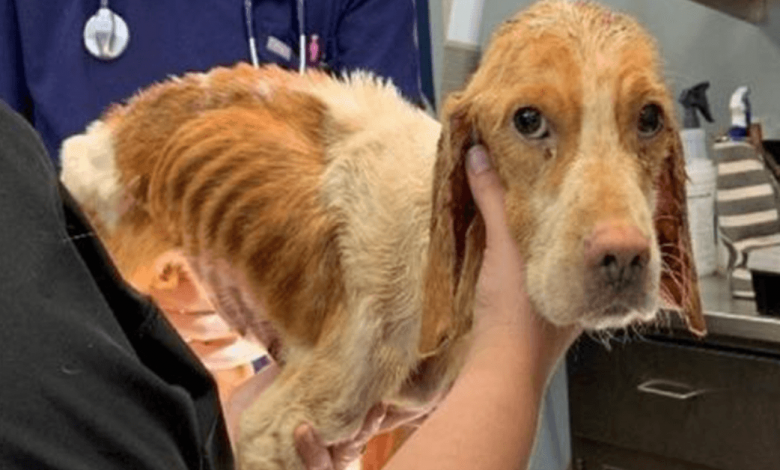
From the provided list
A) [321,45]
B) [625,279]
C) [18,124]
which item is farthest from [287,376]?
[18,124]

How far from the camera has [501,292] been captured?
861 mm

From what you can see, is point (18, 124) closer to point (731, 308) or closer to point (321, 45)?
point (321, 45)

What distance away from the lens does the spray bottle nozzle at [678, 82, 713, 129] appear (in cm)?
239

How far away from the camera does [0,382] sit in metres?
0.43

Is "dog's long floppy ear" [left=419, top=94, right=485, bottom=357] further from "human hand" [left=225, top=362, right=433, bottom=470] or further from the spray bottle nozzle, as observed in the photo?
the spray bottle nozzle

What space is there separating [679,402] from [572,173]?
138cm

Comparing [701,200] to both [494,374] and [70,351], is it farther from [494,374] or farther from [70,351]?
[70,351]

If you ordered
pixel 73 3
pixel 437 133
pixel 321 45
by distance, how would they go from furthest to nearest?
pixel 321 45
pixel 73 3
pixel 437 133

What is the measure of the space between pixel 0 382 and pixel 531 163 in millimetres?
537

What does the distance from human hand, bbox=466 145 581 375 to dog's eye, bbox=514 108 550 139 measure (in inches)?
2.0

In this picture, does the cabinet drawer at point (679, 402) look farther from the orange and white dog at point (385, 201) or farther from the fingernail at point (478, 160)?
the fingernail at point (478, 160)

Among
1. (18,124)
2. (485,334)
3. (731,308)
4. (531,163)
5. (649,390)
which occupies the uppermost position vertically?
(18,124)

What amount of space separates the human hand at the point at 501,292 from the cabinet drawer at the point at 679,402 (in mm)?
1202

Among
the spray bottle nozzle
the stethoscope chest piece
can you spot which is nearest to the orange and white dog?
the stethoscope chest piece
